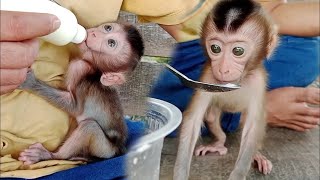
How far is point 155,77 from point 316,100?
32 cm

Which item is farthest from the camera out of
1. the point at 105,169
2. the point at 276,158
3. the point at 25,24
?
the point at 276,158

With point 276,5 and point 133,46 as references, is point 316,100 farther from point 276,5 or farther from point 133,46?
point 133,46

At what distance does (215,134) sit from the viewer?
102cm

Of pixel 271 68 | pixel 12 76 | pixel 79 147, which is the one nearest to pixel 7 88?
pixel 12 76

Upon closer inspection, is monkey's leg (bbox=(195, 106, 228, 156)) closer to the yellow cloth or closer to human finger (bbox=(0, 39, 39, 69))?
the yellow cloth

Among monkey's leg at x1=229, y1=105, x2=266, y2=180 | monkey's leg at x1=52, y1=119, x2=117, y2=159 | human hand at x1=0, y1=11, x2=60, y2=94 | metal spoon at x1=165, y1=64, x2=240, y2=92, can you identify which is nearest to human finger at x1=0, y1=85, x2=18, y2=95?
human hand at x1=0, y1=11, x2=60, y2=94

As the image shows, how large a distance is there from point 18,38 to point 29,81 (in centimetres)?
8

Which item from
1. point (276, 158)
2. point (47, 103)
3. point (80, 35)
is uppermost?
point (80, 35)

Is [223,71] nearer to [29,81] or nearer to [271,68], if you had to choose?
[271,68]

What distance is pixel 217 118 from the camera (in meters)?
1.00

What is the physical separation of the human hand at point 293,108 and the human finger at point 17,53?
0.37 meters

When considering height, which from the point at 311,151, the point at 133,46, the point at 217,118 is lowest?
the point at 311,151

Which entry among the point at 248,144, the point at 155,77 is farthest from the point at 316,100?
the point at 155,77

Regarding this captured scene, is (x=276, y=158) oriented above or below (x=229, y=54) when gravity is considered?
below
